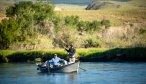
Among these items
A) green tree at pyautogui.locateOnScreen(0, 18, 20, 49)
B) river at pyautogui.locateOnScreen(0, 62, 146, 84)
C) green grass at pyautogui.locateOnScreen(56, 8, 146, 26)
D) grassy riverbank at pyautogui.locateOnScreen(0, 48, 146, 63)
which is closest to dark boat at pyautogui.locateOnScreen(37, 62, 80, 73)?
river at pyautogui.locateOnScreen(0, 62, 146, 84)

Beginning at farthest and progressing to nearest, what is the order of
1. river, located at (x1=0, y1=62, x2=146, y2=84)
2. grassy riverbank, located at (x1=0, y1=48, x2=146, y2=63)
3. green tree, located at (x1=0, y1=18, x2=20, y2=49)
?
green tree, located at (x1=0, y1=18, x2=20, y2=49)
grassy riverbank, located at (x1=0, y1=48, x2=146, y2=63)
river, located at (x1=0, y1=62, x2=146, y2=84)

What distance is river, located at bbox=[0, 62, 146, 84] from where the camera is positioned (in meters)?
45.6

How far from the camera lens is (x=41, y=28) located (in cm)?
Result: 7706

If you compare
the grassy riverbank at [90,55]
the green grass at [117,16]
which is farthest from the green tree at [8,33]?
the green grass at [117,16]

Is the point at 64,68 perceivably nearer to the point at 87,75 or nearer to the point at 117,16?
the point at 87,75

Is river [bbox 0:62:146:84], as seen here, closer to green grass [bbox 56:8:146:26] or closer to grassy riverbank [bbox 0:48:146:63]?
grassy riverbank [bbox 0:48:146:63]

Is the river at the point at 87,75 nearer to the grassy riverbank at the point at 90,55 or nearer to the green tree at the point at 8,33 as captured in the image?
the grassy riverbank at the point at 90,55

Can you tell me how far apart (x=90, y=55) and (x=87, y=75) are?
44.2ft

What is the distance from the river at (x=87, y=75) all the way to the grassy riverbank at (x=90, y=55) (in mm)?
2447

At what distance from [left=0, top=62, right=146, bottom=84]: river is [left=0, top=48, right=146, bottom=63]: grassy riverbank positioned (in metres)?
2.45

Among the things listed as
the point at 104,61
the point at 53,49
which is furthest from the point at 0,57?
the point at 104,61

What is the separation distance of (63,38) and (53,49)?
4666 millimetres

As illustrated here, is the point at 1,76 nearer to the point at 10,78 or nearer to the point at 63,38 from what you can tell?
the point at 10,78

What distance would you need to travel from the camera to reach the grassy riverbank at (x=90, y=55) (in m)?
62.0
